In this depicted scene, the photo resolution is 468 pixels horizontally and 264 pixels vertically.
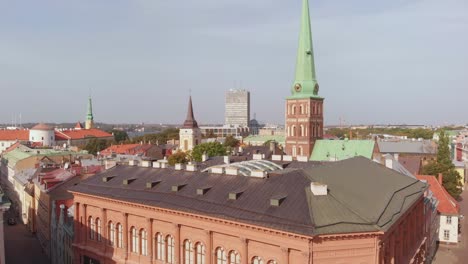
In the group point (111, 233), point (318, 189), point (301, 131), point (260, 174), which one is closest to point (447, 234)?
point (301, 131)

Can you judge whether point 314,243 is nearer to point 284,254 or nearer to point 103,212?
point 284,254

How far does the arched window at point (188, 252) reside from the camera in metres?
43.2

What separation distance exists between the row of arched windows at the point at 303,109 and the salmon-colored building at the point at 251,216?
181 feet

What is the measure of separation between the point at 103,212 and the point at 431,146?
142 meters

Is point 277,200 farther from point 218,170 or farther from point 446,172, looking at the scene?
point 446,172

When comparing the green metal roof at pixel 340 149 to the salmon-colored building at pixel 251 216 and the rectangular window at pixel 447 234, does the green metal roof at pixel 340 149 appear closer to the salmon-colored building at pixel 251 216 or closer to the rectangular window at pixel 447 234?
the rectangular window at pixel 447 234


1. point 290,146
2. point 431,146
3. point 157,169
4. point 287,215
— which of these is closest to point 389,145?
point 431,146

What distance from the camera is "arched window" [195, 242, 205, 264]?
139 ft

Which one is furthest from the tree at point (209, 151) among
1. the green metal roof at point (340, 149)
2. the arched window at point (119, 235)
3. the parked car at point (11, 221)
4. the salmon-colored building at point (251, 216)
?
the arched window at point (119, 235)

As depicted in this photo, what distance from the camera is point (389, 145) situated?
554 feet

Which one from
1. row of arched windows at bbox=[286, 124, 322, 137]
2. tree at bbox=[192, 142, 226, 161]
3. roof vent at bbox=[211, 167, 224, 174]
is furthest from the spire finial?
roof vent at bbox=[211, 167, 224, 174]

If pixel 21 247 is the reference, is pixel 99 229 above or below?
above

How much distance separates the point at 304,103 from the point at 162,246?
71.1 m

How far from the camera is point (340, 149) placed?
10819 cm
